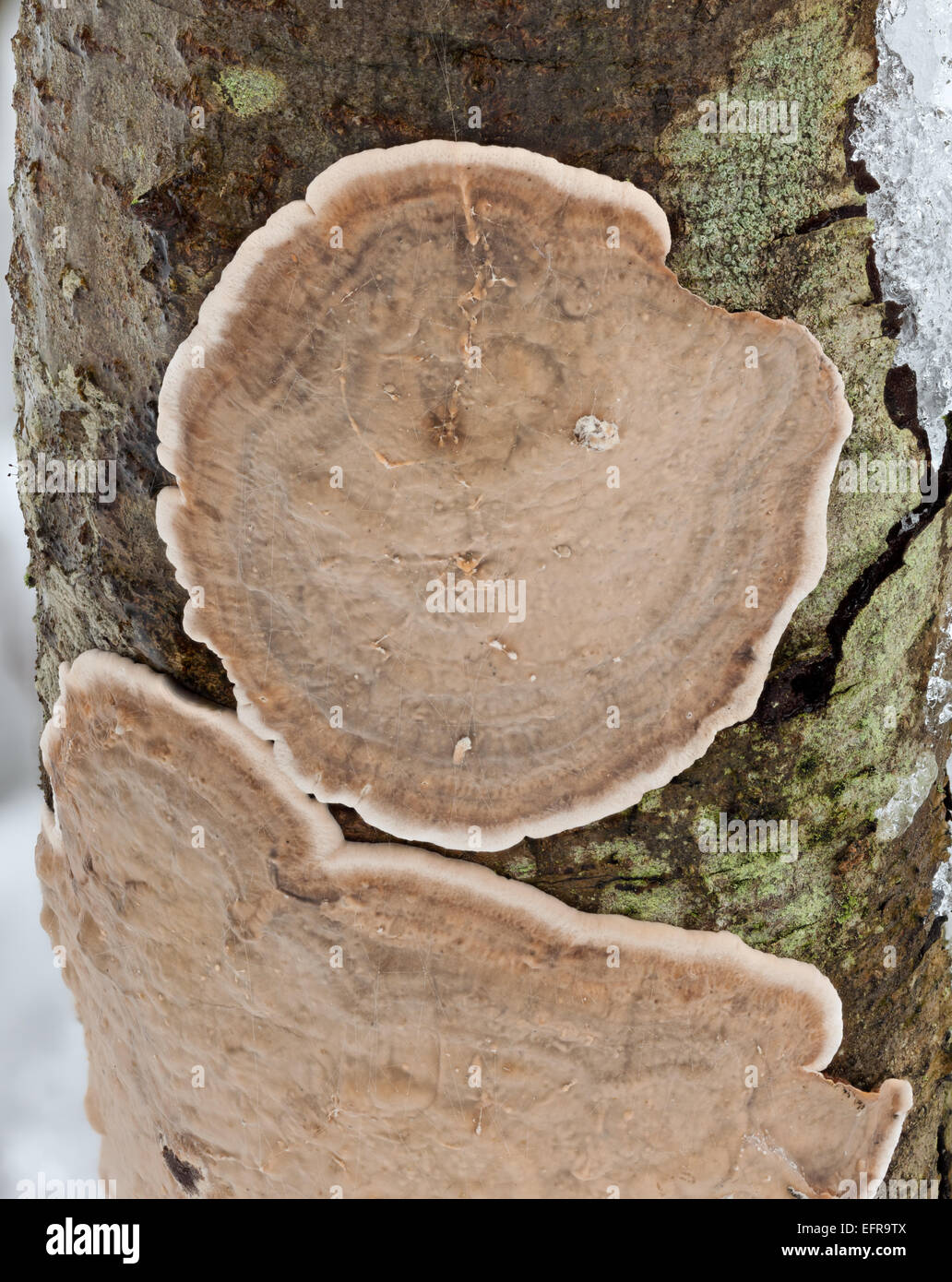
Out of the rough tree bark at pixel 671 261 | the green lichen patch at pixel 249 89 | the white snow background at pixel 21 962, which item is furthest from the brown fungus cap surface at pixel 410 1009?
the white snow background at pixel 21 962

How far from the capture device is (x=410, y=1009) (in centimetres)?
160

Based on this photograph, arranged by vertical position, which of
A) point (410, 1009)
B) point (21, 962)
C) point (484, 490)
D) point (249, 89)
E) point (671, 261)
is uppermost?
point (249, 89)

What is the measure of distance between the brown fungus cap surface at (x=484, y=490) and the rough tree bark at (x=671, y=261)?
0.13 meters

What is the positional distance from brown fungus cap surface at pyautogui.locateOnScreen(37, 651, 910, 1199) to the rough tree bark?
0.10 metres

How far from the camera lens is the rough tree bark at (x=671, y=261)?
1301 mm

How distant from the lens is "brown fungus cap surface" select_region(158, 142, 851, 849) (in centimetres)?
125

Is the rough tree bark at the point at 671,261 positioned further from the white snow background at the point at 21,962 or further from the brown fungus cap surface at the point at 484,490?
the white snow background at the point at 21,962

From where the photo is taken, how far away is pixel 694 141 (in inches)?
53.5

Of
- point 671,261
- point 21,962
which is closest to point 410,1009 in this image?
point 671,261

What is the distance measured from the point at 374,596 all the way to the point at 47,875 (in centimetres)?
122

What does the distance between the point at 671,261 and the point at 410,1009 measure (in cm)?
132

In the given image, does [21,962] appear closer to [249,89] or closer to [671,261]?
[249,89]

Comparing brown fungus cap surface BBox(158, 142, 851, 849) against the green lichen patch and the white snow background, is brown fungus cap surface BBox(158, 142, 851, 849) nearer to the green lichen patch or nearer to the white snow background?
the green lichen patch

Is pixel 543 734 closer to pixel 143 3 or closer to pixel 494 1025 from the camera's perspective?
pixel 494 1025
